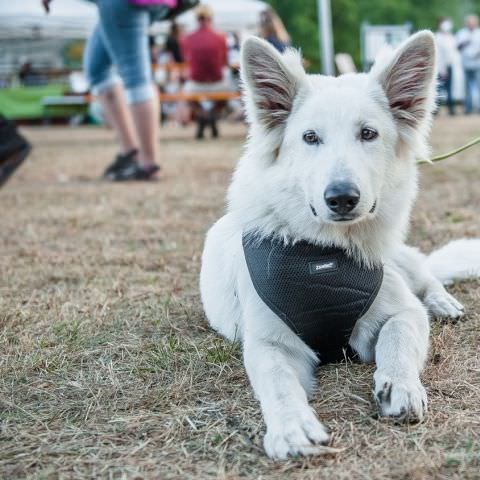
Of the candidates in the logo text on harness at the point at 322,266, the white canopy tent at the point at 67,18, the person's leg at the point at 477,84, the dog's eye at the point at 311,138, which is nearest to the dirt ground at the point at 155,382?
the logo text on harness at the point at 322,266

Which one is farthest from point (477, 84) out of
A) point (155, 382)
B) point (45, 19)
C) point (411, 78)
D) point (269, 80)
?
point (155, 382)

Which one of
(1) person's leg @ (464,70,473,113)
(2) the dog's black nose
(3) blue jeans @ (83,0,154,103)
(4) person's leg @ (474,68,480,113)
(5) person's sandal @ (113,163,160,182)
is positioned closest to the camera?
(2) the dog's black nose

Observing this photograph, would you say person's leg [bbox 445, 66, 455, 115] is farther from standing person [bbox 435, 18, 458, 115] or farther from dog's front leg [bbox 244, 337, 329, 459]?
dog's front leg [bbox 244, 337, 329, 459]

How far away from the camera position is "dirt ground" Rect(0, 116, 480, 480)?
2.10 m

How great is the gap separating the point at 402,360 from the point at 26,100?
20632 millimetres

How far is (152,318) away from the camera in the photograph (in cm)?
347

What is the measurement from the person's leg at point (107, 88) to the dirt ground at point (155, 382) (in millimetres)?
2285

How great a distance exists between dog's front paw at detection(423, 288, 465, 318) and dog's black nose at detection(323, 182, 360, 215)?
Result: 100 centimetres

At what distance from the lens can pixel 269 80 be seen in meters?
2.94

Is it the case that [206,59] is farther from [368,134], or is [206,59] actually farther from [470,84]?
[368,134]

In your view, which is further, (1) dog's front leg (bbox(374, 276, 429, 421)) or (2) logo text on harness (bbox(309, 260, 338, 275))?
(2) logo text on harness (bbox(309, 260, 338, 275))

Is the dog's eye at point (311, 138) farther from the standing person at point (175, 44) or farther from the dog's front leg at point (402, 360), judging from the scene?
the standing person at point (175, 44)

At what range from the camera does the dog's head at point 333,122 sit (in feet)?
8.92

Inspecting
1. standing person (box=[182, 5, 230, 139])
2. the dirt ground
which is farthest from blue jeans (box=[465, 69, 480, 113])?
the dirt ground
